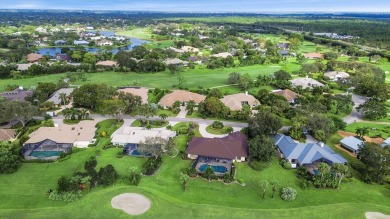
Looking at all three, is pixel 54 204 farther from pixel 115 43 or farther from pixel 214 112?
pixel 115 43

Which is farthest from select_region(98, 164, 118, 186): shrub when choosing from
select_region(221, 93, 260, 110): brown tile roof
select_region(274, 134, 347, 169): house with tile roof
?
select_region(221, 93, 260, 110): brown tile roof

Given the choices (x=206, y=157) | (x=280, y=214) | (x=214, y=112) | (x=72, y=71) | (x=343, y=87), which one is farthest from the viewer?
(x=72, y=71)

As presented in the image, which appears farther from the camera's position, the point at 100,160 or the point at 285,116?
the point at 285,116

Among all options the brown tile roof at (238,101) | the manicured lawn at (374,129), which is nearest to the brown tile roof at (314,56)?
the brown tile roof at (238,101)

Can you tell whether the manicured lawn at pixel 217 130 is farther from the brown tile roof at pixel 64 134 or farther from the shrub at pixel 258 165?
the brown tile roof at pixel 64 134

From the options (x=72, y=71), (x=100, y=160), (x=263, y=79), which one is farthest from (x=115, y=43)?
(x=100, y=160)

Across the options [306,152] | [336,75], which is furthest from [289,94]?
[336,75]

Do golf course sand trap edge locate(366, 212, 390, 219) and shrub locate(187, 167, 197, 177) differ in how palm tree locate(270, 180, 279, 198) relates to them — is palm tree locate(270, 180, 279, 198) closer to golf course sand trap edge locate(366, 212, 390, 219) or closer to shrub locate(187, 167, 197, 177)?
golf course sand trap edge locate(366, 212, 390, 219)
